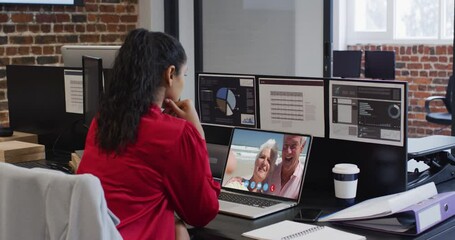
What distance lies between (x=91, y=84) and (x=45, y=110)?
69 centimetres

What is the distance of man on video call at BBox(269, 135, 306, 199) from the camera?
2547 mm

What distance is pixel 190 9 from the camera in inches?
233

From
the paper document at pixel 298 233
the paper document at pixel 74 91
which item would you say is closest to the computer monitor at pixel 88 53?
the paper document at pixel 74 91

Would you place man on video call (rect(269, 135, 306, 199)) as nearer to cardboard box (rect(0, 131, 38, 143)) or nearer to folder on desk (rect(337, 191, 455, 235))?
folder on desk (rect(337, 191, 455, 235))

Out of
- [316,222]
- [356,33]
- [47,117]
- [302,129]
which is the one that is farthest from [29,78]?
[356,33]

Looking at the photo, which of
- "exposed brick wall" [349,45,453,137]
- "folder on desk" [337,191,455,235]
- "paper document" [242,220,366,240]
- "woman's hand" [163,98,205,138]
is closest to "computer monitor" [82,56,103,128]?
"woman's hand" [163,98,205,138]

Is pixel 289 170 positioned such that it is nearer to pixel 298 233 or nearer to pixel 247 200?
pixel 247 200

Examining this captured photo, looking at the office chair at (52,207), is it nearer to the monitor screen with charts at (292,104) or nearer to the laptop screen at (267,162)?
the laptop screen at (267,162)

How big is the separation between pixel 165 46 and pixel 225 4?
3.46 meters

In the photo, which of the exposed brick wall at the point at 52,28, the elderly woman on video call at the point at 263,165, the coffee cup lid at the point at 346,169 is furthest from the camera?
the exposed brick wall at the point at 52,28

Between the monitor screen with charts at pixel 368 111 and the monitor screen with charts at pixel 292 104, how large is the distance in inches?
2.3

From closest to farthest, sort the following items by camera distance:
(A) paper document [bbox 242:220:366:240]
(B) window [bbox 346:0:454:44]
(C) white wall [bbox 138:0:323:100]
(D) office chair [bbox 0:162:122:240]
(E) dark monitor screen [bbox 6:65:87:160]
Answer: (D) office chair [bbox 0:162:122:240] < (A) paper document [bbox 242:220:366:240] < (E) dark monitor screen [bbox 6:65:87:160] < (C) white wall [bbox 138:0:323:100] < (B) window [bbox 346:0:454:44]

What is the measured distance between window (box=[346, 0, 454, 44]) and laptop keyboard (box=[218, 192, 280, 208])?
4918 millimetres

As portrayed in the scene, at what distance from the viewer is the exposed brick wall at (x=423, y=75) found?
699 cm
